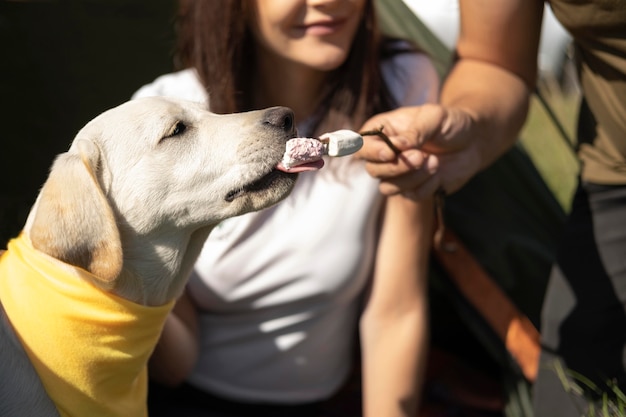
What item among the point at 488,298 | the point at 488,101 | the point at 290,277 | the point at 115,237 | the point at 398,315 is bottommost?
the point at 488,298

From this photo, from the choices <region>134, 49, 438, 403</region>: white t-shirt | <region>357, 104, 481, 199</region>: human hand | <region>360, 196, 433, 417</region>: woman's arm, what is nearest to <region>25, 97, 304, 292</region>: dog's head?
<region>357, 104, 481, 199</region>: human hand

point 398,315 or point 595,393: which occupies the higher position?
point 398,315

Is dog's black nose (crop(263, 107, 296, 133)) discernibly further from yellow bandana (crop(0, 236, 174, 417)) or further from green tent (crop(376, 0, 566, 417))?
green tent (crop(376, 0, 566, 417))

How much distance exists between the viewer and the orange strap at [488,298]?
271cm

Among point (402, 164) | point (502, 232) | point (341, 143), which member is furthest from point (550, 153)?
point (341, 143)

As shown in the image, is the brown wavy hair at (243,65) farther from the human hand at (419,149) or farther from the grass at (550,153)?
the grass at (550,153)

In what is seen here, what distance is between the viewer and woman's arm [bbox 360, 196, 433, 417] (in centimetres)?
240

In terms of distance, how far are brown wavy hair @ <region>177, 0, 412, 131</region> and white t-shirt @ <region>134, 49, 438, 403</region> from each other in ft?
0.27

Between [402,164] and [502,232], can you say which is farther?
[502,232]

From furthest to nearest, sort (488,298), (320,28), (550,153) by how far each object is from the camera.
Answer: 1. (550,153)
2. (488,298)
3. (320,28)

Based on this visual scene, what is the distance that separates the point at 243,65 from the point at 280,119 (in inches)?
27.8

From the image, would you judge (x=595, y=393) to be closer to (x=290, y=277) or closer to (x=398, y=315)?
(x=398, y=315)

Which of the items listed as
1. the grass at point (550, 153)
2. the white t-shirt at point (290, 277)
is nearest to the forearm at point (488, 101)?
the white t-shirt at point (290, 277)

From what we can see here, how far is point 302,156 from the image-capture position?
5.69 ft
